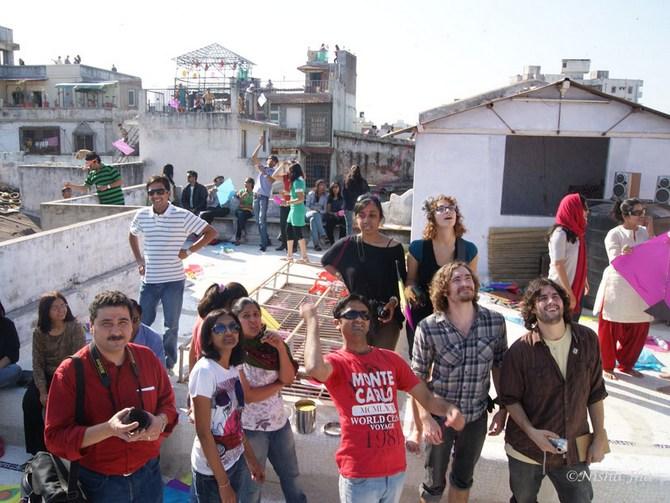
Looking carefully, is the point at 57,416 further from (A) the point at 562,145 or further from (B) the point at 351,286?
(A) the point at 562,145

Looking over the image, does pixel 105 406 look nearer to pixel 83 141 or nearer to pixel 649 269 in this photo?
pixel 649 269

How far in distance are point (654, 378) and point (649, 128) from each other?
493 centimetres

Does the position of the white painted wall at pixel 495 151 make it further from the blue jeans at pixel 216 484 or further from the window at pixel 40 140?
the window at pixel 40 140

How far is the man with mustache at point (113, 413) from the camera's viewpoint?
243 centimetres

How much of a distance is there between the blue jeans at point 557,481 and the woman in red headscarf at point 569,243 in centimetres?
217

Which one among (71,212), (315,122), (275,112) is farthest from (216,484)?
(275,112)

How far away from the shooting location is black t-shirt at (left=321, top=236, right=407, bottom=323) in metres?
3.85

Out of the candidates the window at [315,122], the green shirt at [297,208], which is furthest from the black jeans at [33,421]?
the window at [315,122]

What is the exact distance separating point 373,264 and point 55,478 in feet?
7.14

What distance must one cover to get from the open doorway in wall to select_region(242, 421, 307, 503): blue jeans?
10109 mm

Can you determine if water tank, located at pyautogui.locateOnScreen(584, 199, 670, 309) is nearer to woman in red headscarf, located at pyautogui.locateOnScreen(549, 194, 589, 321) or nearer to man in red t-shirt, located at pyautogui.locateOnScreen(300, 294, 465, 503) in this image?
woman in red headscarf, located at pyautogui.locateOnScreen(549, 194, 589, 321)

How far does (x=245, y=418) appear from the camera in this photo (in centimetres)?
308

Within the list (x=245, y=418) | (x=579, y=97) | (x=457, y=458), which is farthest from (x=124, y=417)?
(x=579, y=97)

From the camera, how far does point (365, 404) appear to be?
2.71m
